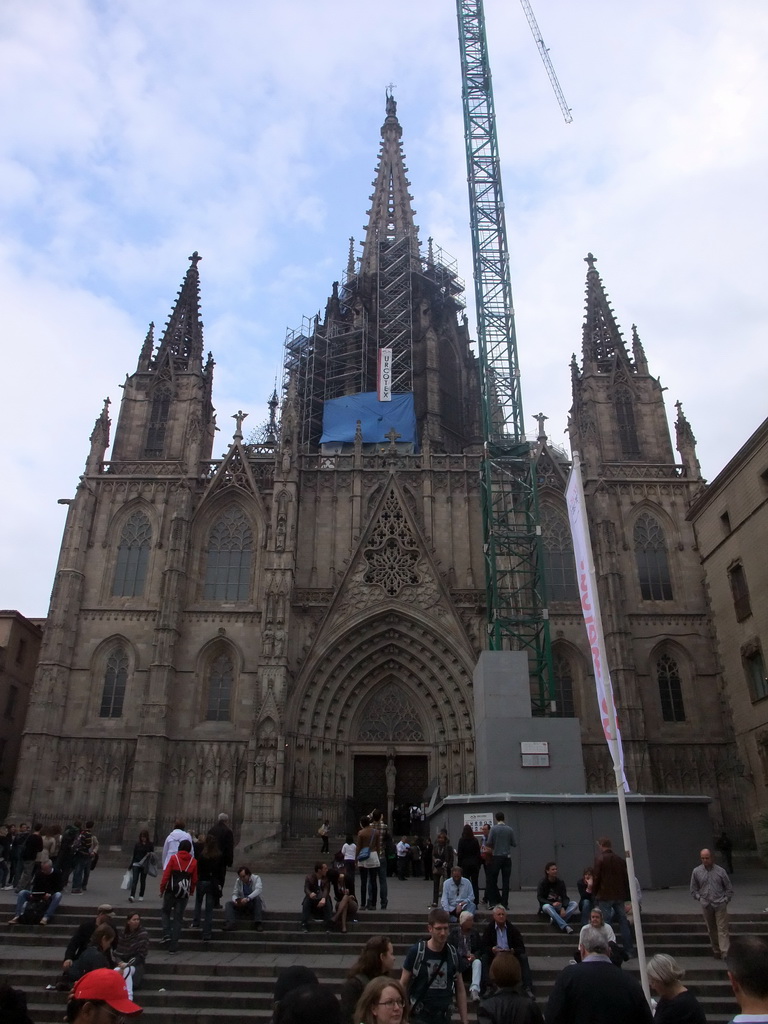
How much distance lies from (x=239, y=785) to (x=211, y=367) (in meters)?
19.6

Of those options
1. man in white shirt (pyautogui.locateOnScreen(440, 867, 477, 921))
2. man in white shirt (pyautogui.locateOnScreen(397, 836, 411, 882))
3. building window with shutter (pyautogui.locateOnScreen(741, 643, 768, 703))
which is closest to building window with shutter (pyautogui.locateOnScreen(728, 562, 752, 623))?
building window with shutter (pyautogui.locateOnScreen(741, 643, 768, 703))

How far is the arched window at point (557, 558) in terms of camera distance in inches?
1258

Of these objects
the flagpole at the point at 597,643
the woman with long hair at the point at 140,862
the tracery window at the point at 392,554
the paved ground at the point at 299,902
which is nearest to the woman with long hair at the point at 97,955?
the paved ground at the point at 299,902

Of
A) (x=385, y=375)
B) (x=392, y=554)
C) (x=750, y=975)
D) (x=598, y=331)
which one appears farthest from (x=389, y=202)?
(x=750, y=975)

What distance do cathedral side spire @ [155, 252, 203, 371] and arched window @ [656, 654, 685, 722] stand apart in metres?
23.7

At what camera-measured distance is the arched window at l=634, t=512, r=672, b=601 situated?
31.7m

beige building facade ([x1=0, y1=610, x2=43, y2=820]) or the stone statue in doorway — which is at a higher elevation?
beige building facade ([x1=0, y1=610, x2=43, y2=820])

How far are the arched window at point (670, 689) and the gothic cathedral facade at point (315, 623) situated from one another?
0.08 metres

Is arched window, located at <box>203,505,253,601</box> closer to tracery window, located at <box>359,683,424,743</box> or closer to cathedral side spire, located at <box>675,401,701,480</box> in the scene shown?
tracery window, located at <box>359,683,424,743</box>

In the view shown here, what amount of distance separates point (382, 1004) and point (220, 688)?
2707 centimetres

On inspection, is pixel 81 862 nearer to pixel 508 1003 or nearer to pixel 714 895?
pixel 714 895

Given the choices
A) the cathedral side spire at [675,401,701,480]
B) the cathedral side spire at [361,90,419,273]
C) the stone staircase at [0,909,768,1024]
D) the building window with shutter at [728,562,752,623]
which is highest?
the cathedral side spire at [361,90,419,273]

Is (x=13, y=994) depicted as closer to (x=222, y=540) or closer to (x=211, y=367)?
(x=222, y=540)

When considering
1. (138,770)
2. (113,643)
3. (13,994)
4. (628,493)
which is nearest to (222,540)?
(113,643)
